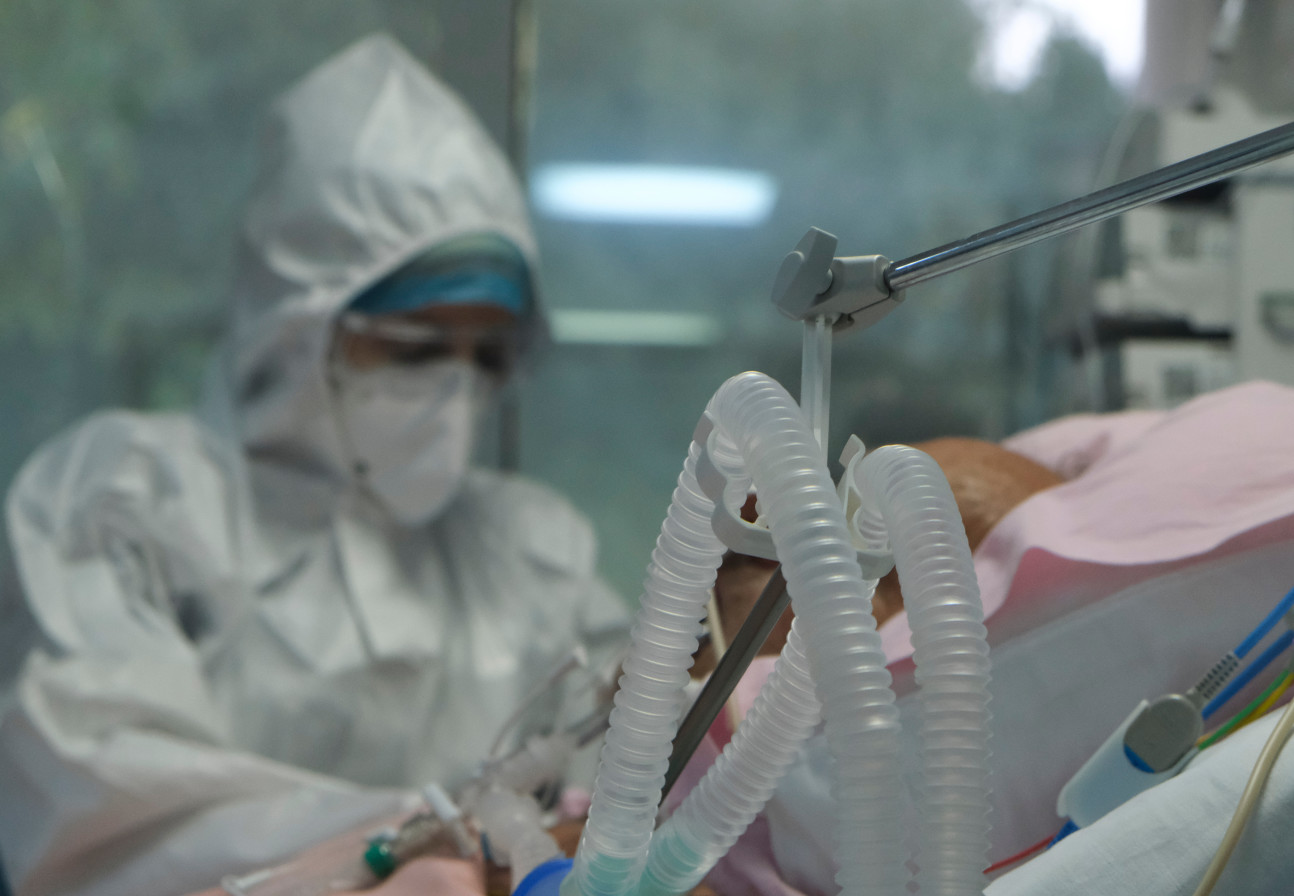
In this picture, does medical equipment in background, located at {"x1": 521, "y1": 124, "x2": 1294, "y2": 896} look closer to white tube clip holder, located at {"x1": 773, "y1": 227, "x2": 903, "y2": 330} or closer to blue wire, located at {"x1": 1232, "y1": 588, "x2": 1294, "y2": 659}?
white tube clip holder, located at {"x1": 773, "y1": 227, "x2": 903, "y2": 330}

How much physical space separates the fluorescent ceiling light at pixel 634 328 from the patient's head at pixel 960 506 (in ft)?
3.34

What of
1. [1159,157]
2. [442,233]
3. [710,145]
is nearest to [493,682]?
[442,233]

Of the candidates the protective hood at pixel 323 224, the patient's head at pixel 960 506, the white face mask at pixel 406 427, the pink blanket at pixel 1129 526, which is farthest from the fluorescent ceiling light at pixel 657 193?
the pink blanket at pixel 1129 526

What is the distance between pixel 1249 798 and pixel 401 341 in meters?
1.23

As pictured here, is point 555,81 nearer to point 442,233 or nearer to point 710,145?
point 710,145

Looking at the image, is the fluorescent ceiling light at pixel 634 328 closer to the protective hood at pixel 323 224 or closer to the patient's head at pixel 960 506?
the protective hood at pixel 323 224

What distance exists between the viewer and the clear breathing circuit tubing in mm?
312

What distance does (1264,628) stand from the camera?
469 millimetres

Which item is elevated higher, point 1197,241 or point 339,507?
point 1197,241

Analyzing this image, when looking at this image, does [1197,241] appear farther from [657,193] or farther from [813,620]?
[813,620]

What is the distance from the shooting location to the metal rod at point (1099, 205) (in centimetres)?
35

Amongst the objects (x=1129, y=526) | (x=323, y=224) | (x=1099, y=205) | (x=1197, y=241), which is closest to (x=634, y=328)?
(x=323, y=224)

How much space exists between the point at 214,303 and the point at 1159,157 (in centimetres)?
153

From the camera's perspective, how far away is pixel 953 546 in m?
0.35
